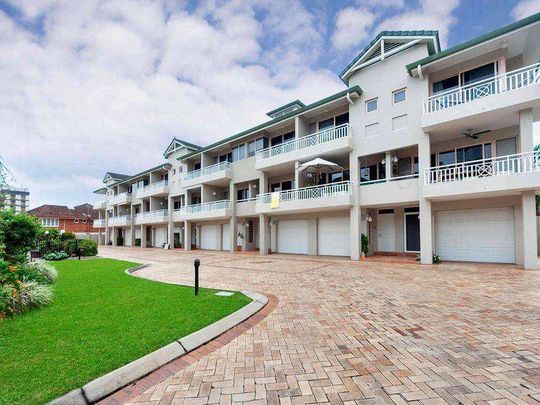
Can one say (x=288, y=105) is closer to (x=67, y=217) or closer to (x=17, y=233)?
(x=17, y=233)

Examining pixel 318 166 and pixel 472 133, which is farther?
pixel 318 166

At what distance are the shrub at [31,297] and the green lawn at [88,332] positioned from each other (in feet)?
0.73

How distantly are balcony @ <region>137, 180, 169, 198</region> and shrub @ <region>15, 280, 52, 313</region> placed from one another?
82.6 feet

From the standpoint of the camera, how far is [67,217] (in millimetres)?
51875

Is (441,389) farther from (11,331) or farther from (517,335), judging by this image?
(11,331)

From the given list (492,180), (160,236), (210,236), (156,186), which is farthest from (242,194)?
(492,180)

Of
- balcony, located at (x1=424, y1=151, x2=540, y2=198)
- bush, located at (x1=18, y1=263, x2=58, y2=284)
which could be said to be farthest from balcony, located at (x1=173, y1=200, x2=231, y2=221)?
balcony, located at (x1=424, y1=151, x2=540, y2=198)

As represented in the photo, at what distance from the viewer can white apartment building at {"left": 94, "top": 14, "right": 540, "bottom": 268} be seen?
1138cm

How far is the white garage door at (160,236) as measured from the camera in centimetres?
3225

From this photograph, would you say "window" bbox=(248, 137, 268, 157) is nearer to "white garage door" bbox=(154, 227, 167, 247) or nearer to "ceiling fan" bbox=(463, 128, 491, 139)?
"ceiling fan" bbox=(463, 128, 491, 139)

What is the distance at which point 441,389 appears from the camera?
287 cm

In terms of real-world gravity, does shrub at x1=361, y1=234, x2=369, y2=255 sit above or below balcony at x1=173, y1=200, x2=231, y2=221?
below

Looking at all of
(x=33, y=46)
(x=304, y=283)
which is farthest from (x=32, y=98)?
(x=304, y=283)

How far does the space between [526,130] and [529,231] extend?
13.9ft
